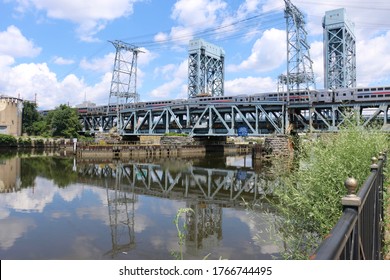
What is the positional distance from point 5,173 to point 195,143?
4036 cm

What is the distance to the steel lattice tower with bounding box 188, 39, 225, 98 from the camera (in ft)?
309

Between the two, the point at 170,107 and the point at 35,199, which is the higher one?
the point at 170,107

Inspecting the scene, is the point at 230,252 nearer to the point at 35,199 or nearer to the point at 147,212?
the point at 147,212

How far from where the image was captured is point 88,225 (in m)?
13.6

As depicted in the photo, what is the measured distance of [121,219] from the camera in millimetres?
14703

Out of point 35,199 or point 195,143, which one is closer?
→ point 35,199

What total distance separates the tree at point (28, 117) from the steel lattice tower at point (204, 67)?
40080 millimetres

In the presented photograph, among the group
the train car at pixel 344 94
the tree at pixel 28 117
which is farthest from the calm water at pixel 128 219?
the tree at pixel 28 117

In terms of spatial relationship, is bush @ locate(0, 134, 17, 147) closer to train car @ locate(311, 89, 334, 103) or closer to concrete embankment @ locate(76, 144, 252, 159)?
concrete embankment @ locate(76, 144, 252, 159)

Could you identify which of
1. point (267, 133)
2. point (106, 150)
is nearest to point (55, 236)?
point (106, 150)

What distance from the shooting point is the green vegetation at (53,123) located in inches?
3031
